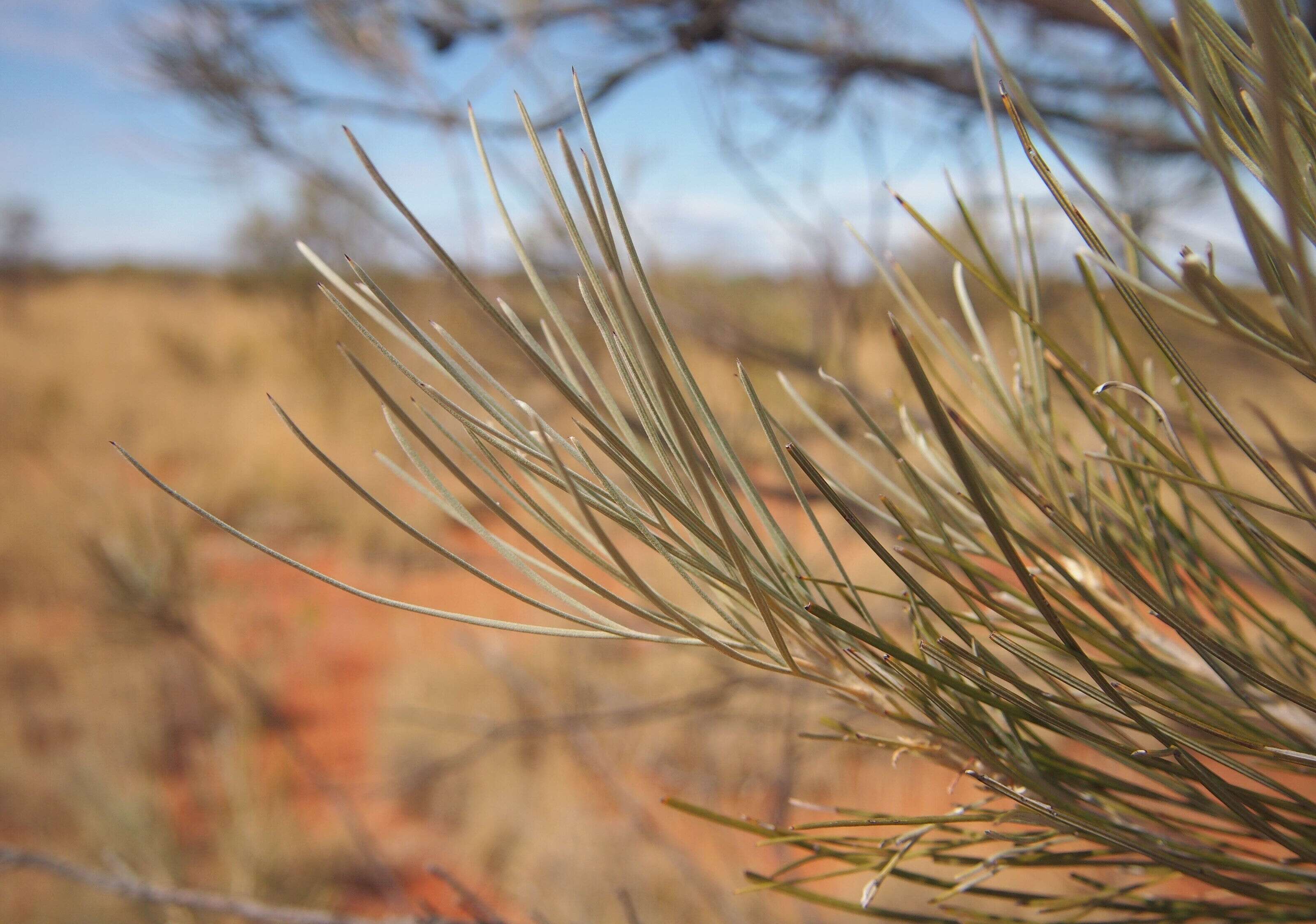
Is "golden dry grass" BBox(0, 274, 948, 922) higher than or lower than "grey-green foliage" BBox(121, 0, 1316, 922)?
lower

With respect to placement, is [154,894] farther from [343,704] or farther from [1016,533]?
[343,704]

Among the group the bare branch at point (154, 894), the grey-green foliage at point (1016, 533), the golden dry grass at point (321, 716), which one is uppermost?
the grey-green foliage at point (1016, 533)

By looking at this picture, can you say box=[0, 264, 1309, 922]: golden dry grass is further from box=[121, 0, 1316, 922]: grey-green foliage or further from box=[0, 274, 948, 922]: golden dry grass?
box=[121, 0, 1316, 922]: grey-green foliage

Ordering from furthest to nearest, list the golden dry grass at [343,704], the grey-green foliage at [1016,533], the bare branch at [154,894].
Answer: the golden dry grass at [343,704] → the bare branch at [154,894] → the grey-green foliage at [1016,533]

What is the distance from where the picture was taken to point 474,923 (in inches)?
12.6

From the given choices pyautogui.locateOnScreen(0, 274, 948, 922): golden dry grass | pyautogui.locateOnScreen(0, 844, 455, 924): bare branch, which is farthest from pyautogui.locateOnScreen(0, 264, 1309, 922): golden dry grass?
pyautogui.locateOnScreen(0, 844, 455, 924): bare branch

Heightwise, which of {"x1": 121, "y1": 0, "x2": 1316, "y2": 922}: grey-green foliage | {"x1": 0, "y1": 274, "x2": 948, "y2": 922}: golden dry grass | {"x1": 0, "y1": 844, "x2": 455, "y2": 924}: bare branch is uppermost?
{"x1": 121, "y1": 0, "x2": 1316, "y2": 922}: grey-green foliage

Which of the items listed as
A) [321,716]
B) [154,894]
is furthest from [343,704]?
[154,894]

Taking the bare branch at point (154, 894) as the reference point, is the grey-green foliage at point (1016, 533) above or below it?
above

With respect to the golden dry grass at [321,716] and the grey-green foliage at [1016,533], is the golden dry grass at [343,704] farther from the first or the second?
the grey-green foliage at [1016,533]

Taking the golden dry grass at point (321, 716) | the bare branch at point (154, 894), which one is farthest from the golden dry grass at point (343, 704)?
the bare branch at point (154, 894)

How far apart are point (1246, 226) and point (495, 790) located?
3061mm

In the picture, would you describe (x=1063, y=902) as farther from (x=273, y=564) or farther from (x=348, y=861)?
(x=273, y=564)

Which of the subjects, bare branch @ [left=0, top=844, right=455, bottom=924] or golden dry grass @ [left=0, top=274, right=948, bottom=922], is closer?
bare branch @ [left=0, top=844, right=455, bottom=924]
